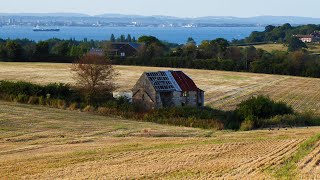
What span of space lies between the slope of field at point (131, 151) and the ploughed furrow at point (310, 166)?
0.11 feet

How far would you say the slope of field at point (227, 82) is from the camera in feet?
166

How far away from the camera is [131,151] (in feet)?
76.5

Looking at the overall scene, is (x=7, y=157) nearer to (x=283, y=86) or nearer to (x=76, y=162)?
(x=76, y=162)

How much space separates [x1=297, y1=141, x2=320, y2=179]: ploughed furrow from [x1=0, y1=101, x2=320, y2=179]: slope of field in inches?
1.3

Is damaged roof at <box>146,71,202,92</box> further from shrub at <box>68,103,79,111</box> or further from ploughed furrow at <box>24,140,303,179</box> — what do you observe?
ploughed furrow at <box>24,140,303,179</box>

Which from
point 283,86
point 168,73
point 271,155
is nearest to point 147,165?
point 271,155

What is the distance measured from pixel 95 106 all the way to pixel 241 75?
37.8 metres

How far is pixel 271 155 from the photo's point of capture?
21281 mm

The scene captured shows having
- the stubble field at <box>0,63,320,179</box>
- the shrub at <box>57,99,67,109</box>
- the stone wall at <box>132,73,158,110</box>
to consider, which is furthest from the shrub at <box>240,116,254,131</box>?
the shrub at <box>57,99,67,109</box>

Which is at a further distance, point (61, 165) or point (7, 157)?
point (7, 157)

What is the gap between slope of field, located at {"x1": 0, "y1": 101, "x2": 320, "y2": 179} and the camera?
61.7 ft

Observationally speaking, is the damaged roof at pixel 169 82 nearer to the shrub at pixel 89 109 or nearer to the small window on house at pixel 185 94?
the small window on house at pixel 185 94

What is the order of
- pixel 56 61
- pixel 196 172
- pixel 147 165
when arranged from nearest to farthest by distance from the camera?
1. pixel 196 172
2. pixel 147 165
3. pixel 56 61

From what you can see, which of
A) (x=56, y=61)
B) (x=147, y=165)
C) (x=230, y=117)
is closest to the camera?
(x=147, y=165)
